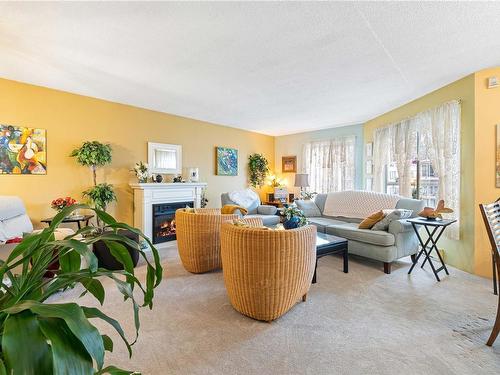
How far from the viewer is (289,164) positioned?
7000mm

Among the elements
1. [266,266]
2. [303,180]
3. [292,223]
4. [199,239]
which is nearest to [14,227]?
[199,239]

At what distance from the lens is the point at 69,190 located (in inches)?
153

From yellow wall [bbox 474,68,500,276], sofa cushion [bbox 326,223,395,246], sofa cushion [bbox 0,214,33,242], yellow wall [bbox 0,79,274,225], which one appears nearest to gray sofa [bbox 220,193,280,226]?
yellow wall [bbox 0,79,274,225]

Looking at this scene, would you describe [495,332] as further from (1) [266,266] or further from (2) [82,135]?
(2) [82,135]

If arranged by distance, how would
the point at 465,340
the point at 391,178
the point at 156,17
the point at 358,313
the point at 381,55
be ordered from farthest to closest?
1. the point at 391,178
2. the point at 381,55
3. the point at 358,313
4. the point at 156,17
5. the point at 465,340

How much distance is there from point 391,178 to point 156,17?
4.68 metres

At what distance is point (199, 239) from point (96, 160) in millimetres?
2102

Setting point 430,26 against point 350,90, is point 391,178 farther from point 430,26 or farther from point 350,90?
point 430,26

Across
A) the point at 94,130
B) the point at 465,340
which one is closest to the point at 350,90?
the point at 465,340

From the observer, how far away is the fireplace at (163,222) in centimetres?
457

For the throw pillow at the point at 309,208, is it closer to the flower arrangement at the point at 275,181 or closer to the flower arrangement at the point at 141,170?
the flower arrangement at the point at 275,181

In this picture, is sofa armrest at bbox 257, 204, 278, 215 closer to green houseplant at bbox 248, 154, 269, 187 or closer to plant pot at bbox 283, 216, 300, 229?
green houseplant at bbox 248, 154, 269, 187

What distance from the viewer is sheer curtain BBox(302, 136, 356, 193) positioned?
5.84m

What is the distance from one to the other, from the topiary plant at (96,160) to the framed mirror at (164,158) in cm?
85
